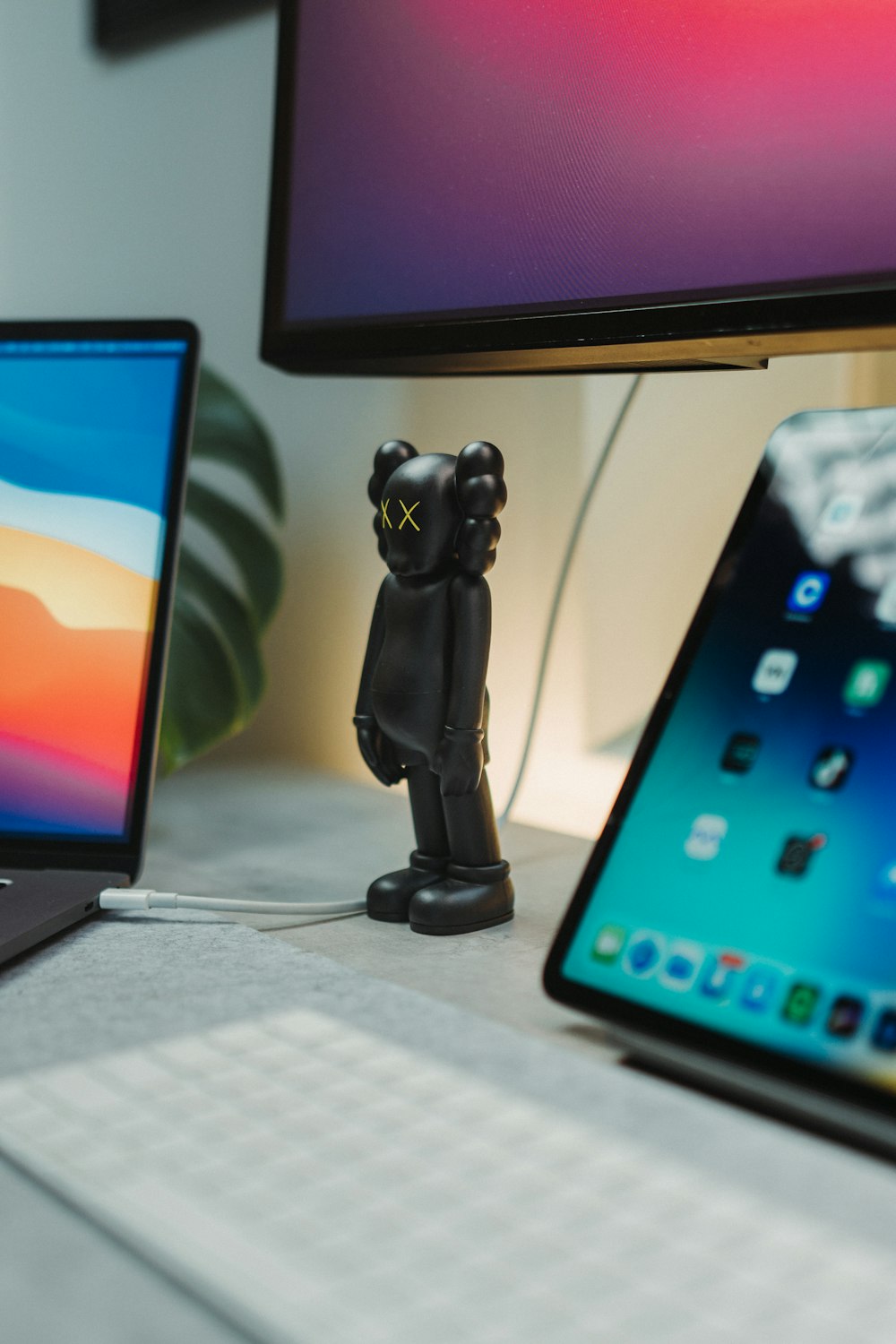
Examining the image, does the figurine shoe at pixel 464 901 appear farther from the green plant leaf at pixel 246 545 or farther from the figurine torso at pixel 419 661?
the green plant leaf at pixel 246 545

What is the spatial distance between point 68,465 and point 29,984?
30 cm

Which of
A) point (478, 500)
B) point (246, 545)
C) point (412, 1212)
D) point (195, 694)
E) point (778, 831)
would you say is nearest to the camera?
point (412, 1212)

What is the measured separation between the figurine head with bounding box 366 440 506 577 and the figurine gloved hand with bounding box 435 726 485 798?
8cm

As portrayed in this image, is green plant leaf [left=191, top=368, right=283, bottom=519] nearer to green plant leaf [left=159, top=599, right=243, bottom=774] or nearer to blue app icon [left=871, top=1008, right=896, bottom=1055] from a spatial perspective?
green plant leaf [left=159, top=599, right=243, bottom=774]

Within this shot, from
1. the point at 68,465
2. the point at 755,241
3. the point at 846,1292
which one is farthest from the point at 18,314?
the point at 846,1292

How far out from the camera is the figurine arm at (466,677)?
1.83ft

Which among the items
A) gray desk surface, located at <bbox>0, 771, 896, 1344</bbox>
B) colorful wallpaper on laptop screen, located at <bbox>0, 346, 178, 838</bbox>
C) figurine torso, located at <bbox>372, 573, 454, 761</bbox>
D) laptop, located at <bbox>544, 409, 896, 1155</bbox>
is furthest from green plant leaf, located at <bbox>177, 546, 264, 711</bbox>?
laptop, located at <bbox>544, 409, 896, 1155</bbox>

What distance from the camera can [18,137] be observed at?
1115 mm

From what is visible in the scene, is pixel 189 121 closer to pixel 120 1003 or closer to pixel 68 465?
pixel 68 465

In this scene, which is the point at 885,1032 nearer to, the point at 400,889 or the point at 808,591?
the point at 808,591

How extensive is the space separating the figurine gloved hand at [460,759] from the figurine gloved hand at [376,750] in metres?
0.04

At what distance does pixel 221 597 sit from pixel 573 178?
1.63 ft

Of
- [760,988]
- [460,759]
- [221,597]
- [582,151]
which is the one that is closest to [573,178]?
[582,151]

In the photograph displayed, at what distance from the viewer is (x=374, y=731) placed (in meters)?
0.60
